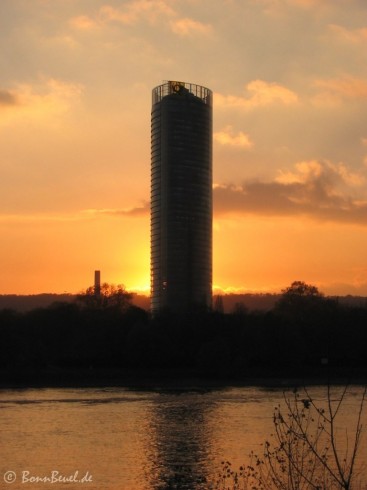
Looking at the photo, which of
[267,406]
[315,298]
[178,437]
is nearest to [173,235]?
[315,298]

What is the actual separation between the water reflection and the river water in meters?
0.05

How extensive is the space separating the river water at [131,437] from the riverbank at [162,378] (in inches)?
605

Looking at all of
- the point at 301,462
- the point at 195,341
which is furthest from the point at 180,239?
the point at 301,462

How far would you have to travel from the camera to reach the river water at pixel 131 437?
30250mm

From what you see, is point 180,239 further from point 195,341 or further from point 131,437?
point 131,437

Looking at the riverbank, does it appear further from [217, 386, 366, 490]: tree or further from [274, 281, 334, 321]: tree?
[217, 386, 366, 490]: tree

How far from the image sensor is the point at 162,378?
9500 centimetres

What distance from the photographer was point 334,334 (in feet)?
348

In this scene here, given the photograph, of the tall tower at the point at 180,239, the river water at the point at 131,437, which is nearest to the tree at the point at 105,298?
the tall tower at the point at 180,239

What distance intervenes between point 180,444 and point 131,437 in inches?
157

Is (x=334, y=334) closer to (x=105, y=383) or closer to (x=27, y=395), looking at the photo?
(x=105, y=383)

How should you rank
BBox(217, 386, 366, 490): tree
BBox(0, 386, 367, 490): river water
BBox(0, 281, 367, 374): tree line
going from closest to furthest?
BBox(217, 386, 366, 490): tree → BBox(0, 386, 367, 490): river water → BBox(0, 281, 367, 374): tree line

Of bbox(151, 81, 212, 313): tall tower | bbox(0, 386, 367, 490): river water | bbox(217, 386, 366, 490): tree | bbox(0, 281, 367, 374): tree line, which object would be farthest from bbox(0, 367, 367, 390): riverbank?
bbox(151, 81, 212, 313): tall tower

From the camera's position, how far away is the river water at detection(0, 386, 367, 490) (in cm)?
3025
